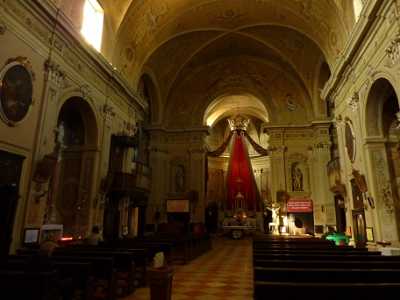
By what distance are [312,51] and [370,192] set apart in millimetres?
10587

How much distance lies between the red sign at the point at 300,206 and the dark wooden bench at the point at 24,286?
16.7 m

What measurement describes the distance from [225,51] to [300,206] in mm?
10912

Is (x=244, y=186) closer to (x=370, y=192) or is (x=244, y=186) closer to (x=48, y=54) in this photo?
(x=370, y=192)

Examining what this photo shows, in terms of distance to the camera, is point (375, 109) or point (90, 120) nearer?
point (375, 109)

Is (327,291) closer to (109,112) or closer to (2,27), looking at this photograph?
(2,27)

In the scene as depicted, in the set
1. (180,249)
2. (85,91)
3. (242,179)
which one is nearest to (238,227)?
(242,179)

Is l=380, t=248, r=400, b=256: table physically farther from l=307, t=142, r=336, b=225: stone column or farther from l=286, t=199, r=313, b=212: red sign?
l=286, t=199, r=313, b=212: red sign

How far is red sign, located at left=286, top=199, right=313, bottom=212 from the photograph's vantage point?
1833cm

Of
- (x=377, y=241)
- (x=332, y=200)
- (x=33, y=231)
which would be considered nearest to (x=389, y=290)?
(x=377, y=241)

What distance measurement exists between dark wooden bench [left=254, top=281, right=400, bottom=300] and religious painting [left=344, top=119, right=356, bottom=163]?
9189 mm

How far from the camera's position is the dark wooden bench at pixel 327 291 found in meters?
2.86

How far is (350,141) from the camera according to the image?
38.3ft

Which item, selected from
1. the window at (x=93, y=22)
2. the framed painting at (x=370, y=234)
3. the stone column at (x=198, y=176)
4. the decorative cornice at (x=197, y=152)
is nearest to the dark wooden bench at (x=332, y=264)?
the framed painting at (x=370, y=234)

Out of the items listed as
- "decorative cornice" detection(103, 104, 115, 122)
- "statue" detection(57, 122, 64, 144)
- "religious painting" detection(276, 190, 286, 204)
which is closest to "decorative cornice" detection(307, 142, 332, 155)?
"religious painting" detection(276, 190, 286, 204)
